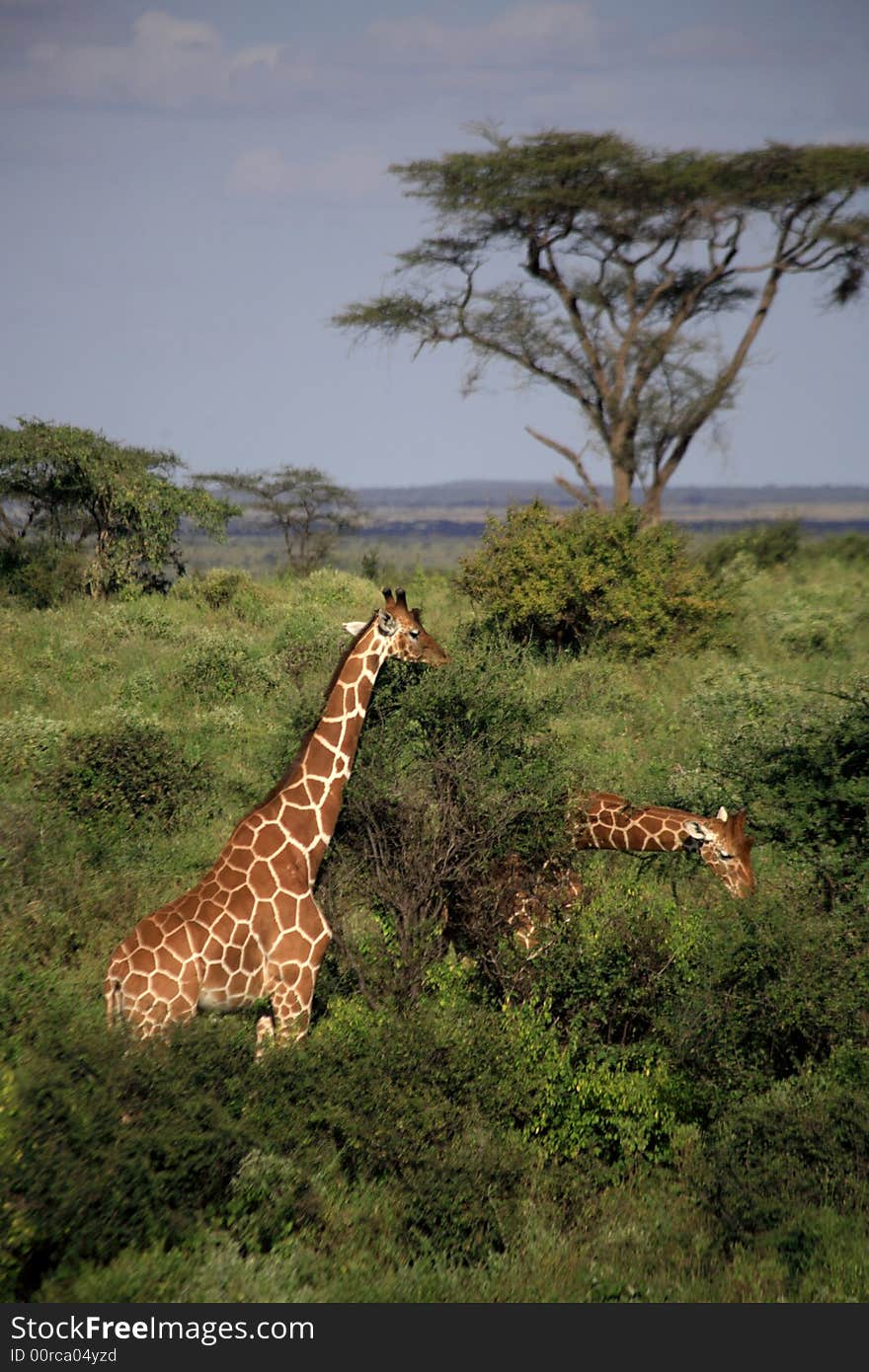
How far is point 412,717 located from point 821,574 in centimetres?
2535

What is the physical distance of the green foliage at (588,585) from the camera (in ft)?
64.1

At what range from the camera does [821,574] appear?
110ft

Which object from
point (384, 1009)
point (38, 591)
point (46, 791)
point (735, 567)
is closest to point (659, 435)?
point (735, 567)

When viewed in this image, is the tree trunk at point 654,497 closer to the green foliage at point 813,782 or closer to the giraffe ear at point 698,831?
the green foliage at point 813,782

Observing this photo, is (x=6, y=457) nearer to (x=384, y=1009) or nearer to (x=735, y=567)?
(x=735, y=567)

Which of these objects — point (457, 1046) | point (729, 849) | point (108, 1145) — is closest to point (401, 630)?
point (457, 1046)

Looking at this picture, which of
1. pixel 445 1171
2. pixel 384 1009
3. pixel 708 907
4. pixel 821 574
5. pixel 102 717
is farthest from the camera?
pixel 821 574

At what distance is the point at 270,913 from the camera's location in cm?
793

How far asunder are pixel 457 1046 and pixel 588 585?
12204 millimetres

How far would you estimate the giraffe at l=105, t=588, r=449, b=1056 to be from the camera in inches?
298

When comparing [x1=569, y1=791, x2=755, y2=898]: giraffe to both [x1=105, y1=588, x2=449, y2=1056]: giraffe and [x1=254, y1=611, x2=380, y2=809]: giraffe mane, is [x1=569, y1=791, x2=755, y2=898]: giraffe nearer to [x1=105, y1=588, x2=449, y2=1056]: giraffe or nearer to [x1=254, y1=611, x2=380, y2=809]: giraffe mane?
[x1=105, y1=588, x2=449, y2=1056]: giraffe

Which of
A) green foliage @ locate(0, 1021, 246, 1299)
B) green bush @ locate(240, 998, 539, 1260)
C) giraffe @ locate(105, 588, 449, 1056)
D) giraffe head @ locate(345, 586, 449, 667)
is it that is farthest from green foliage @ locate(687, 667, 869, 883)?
green foliage @ locate(0, 1021, 246, 1299)

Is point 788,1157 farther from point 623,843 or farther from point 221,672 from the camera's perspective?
point 221,672

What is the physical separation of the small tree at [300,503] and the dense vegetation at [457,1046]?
25157mm
